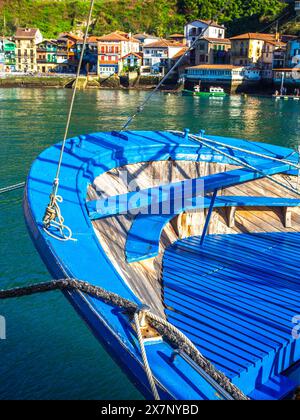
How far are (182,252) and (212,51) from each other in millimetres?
73335

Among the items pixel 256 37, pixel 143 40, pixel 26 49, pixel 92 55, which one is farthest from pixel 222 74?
pixel 26 49

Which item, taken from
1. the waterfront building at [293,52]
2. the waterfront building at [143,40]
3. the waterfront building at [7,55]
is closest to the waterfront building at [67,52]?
the waterfront building at [7,55]

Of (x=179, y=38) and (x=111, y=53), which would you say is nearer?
(x=111, y=53)

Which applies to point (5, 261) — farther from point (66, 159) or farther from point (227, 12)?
point (227, 12)

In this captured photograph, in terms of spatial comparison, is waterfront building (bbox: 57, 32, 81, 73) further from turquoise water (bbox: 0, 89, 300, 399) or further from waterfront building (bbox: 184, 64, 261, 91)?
turquoise water (bbox: 0, 89, 300, 399)

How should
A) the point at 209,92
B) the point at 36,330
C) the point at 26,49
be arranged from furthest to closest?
1. the point at 26,49
2. the point at 209,92
3. the point at 36,330

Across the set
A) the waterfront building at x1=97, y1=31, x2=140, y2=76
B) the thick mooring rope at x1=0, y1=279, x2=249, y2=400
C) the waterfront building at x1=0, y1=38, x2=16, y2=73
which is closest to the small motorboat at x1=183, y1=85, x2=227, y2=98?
the waterfront building at x1=97, y1=31, x2=140, y2=76

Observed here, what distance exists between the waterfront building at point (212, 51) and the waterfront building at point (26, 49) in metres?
30.0

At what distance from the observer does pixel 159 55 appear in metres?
76.3

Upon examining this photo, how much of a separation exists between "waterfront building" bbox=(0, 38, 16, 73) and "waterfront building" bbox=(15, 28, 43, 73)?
2.98 ft

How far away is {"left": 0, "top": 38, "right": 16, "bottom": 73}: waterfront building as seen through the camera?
82.2m

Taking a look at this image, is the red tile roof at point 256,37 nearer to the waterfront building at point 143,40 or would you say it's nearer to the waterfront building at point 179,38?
the waterfront building at point 179,38

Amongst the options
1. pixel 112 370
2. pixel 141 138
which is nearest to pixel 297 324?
pixel 112 370

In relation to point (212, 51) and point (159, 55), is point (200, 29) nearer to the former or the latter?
point (212, 51)
